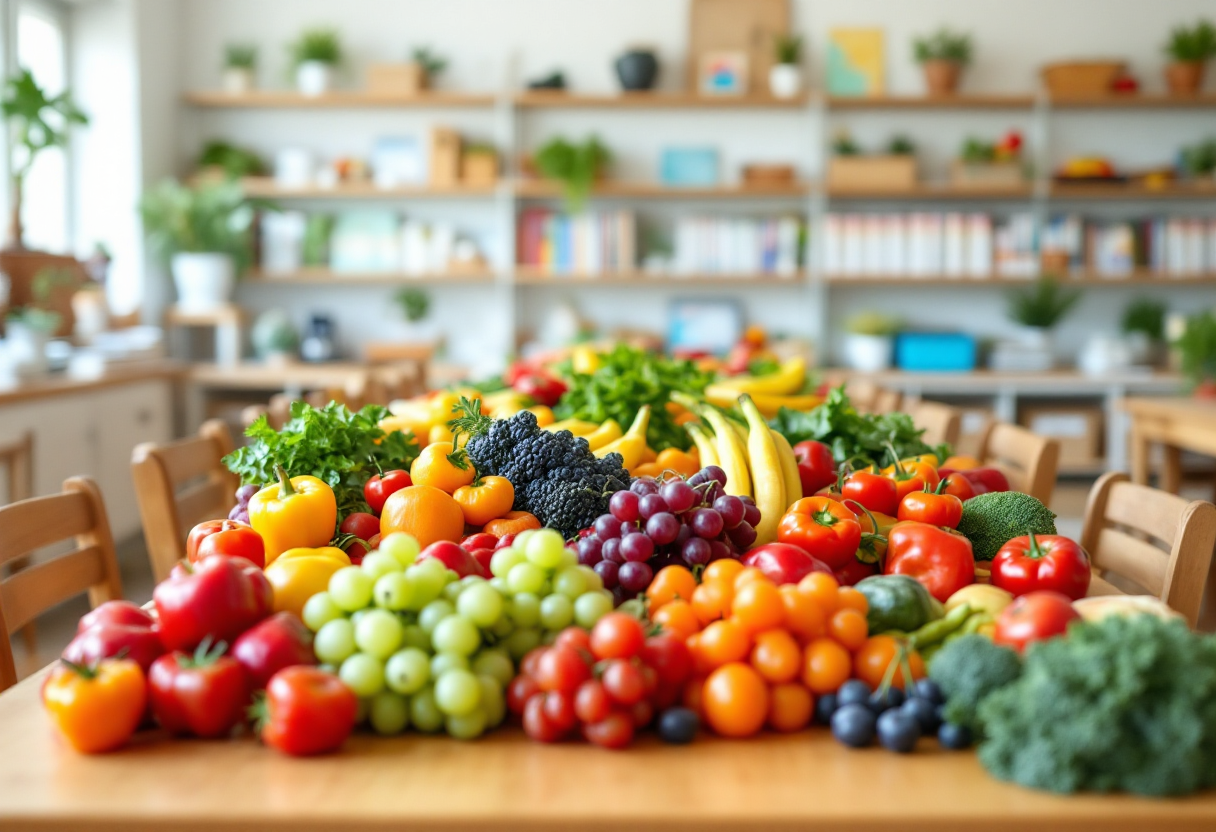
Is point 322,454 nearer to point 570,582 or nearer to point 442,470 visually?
point 442,470

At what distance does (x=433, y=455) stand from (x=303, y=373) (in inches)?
160

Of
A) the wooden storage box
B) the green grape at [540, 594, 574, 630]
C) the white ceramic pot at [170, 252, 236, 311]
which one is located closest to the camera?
the green grape at [540, 594, 574, 630]

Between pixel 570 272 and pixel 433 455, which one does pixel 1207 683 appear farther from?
pixel 570 272

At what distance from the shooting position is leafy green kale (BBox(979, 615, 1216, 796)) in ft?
2.77

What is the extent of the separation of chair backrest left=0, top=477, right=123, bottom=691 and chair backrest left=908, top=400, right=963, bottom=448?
5.95ft

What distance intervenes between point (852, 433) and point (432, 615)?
44.7 inches

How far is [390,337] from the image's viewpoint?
608 centimetres

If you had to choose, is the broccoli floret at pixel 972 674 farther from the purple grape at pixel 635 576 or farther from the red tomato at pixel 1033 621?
the purple grape at pixel 635 576

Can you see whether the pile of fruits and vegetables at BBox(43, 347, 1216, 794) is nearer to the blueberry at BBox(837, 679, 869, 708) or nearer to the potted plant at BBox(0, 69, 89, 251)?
the blueberry at BBox(837, 679, 869, 708)

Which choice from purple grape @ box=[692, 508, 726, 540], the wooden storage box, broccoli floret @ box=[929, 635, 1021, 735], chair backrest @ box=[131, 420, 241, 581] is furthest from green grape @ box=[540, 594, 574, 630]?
the wooden storage box

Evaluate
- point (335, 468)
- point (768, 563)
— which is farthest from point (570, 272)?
point (768, 563)

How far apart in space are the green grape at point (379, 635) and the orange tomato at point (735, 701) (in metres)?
0.28

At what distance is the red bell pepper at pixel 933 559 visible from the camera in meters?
1.25

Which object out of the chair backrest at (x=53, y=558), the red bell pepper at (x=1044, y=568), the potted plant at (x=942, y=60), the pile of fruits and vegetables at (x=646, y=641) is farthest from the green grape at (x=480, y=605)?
the potted plant at (x=942, y=60)
